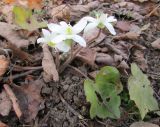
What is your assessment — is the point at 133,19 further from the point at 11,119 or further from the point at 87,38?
the point at 11,119

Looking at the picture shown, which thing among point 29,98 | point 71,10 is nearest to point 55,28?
point 29,98

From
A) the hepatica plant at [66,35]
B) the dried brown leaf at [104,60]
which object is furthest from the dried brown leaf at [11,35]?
the dried brown leaf at [104,60]

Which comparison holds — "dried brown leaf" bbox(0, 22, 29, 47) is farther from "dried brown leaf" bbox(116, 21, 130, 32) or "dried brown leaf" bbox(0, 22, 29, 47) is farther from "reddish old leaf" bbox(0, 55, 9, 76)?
"dried brown leaf" bbox(116, 21, 130, 32)

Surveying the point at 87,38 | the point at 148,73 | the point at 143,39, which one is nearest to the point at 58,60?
the point at 87,38

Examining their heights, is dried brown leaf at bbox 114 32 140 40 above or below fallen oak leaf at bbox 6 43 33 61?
below

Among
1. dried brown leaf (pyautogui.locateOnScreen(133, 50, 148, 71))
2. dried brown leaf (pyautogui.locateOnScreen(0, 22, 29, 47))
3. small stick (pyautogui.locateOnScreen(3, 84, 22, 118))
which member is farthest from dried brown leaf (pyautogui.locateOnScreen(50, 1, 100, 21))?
small stick (pyautogui.locateOnScreen(3, 84, 22, 118))

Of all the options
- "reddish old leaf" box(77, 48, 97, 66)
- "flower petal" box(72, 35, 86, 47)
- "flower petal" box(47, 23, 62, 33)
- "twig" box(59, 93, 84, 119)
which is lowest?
"twig" box(59, 93, 84, 119)

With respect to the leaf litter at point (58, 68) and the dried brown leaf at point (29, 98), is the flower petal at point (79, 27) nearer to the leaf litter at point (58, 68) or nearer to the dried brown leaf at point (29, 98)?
the leaf litter at point (58, 68)

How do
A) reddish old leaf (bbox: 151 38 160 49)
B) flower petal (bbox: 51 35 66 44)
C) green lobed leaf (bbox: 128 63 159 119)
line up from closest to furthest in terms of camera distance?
flower petal (bbox: 51 35 66 44), green lobed leaf (bbox: 128 63 159 119), reddish old leaf (bbox: 151 38 160 49)

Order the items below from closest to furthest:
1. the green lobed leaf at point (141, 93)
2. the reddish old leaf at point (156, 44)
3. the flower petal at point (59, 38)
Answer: the flower petal at point (59, 38)
the green lobed leaf at point (141, 93)
the reddish old leaf at point (156, 44)
